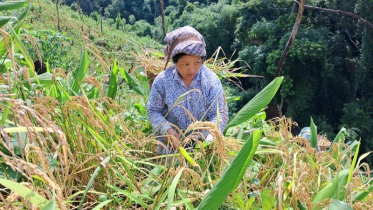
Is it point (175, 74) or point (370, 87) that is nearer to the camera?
point (175, 74)

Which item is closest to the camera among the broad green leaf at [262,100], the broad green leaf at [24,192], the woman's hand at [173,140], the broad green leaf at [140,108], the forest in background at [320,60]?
the broad green leaf at [24,192]

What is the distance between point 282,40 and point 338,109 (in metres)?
3.34

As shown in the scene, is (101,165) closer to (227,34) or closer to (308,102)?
(308,102)

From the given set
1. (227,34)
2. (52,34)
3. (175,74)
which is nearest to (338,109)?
(227,34)

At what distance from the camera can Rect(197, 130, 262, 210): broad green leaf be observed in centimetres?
53

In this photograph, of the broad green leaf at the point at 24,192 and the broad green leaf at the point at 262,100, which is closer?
the broad green leaf at the point at 24,192

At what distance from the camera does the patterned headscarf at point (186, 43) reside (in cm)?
131

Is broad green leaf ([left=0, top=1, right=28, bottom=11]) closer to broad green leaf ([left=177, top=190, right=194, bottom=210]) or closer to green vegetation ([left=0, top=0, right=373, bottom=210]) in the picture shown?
green vegetation ([left=0, top=0, right=373, bottom=210])

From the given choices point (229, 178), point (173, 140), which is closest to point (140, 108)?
point (173, 140)

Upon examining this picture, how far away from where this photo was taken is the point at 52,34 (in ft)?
15.2

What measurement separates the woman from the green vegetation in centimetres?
11

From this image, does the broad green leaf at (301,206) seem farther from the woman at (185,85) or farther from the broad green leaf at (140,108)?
the broad green leaf at (140,108)

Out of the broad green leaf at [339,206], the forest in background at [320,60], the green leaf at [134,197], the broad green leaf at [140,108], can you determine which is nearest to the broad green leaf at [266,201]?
the broad green leaf at [339,206]

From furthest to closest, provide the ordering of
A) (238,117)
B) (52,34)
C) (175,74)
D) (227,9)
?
(227,9), (52,34), (175,74), (238,117)
